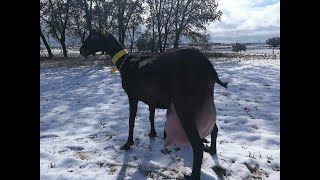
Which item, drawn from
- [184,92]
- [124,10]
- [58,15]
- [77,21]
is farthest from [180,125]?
[77,21]

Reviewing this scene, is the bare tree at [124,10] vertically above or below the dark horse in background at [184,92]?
above

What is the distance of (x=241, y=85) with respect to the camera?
12328mm

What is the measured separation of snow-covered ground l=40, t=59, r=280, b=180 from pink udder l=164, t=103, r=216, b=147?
1.74ft

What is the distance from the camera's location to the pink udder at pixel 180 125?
470 centimetres

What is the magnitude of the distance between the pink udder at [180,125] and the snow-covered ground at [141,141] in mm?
529

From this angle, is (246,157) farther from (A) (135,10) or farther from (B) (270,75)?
(A) (135,10)

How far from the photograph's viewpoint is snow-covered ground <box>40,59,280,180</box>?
492 cm

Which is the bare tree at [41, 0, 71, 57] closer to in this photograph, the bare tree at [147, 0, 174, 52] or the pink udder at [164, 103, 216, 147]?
the bare tree at [147, 0, 174, 52]

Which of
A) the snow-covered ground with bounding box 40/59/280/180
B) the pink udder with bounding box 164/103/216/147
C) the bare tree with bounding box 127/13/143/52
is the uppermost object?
the bare tree with bounding box 127/13/143/52

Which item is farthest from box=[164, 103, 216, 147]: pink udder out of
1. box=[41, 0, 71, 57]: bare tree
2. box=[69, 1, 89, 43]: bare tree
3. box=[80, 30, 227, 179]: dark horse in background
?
box=[69, 1, 89, 43]: bare tree

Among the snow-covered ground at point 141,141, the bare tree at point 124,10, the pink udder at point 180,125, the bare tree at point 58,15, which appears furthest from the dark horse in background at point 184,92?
the bare tree at point 58,15

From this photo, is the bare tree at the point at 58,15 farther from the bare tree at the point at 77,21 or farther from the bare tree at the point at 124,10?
the bare tree at the point at 124,10
